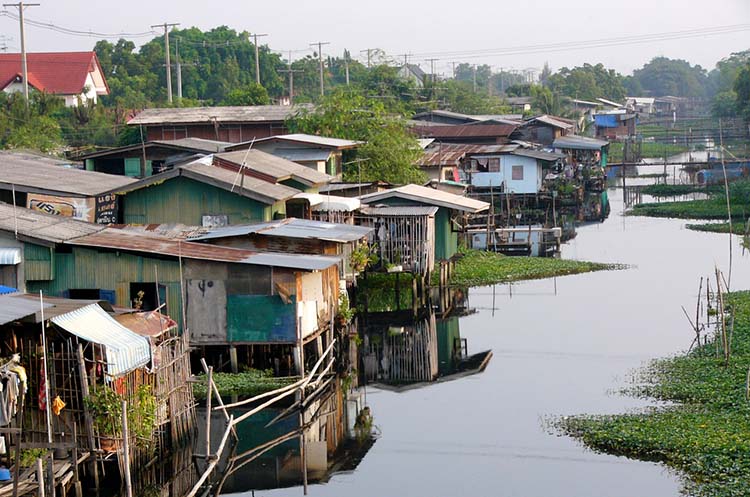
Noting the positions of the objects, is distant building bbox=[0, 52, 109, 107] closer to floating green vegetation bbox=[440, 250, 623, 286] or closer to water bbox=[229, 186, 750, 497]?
floating green vegetation bbox=[440, 250, 623, 286]

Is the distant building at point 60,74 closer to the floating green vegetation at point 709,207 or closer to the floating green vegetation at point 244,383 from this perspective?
the floating green vegetation at point 709,207

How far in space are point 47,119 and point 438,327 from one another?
73.7 ft

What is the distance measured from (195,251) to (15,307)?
592 centimetres

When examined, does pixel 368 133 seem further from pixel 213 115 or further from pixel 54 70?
pixel 54 70

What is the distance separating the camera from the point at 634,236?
4109cm

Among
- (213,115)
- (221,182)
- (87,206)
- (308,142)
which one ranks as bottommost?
(87,206)

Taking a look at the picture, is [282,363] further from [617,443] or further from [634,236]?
[634,236]

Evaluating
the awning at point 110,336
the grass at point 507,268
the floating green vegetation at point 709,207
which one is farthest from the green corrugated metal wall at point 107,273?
the floating green vegetation at point 709,207

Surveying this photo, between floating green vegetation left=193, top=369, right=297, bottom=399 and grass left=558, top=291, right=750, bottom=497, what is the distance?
4923 mm

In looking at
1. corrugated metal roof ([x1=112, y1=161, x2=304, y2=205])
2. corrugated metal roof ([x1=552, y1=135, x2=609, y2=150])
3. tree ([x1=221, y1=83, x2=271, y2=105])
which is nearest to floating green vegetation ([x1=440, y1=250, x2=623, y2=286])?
corrugated metal roof ([x1=112, y1=161, x2=304, y2=205])

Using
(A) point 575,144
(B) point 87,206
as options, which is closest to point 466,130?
(A) point 575,144

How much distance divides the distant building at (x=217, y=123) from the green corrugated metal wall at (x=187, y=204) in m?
17.9

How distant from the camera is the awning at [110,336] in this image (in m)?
13.3

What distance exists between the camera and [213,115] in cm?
4241
